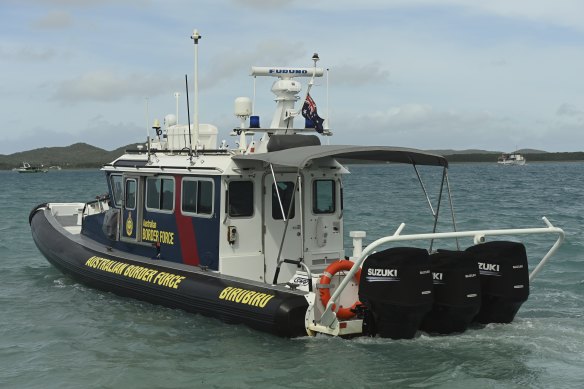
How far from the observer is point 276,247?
987 centimetres

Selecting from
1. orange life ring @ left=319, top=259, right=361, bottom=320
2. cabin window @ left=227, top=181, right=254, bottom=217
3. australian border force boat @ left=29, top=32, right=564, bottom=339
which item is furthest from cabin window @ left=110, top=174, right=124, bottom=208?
orange life ring @ left=319, top=259, right=361, bottom=320

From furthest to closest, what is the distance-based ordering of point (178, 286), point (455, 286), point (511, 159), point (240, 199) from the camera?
point (511, 159) < point (240, 199) < point (178, 286) < point (455, 286)

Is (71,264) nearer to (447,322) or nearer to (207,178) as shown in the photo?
(207,178)

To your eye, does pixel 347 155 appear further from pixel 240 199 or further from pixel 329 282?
pixel 240 199

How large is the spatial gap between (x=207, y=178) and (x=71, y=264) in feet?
11.0

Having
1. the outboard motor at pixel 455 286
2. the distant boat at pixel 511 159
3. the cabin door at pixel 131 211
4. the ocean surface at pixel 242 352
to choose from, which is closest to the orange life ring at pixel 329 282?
the ocean surface at pixel 242 352

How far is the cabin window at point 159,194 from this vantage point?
34.6 feet

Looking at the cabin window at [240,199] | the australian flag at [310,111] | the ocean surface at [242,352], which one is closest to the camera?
the ocean surface at [242,352]

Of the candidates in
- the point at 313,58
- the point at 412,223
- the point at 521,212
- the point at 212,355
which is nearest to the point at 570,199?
the point at 521,212

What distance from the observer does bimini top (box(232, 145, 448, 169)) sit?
8.36 metres

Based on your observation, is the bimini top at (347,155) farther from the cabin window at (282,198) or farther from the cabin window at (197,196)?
the cabin window at (282,198)

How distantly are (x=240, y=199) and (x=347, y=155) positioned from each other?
173 centimetres

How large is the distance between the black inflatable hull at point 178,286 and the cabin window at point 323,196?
5.40 ft

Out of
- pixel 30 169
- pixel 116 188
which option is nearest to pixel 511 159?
pixel 30 169
